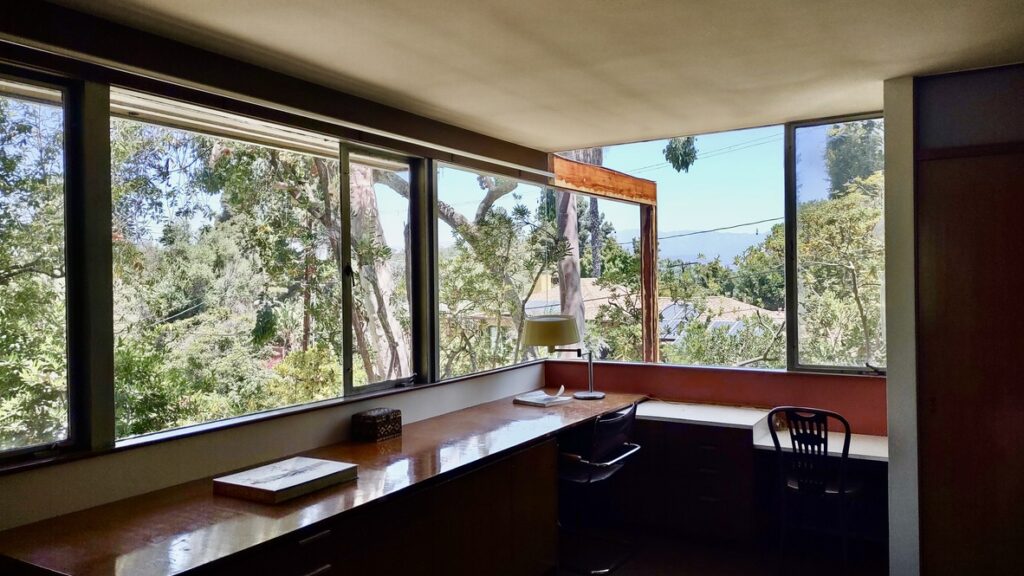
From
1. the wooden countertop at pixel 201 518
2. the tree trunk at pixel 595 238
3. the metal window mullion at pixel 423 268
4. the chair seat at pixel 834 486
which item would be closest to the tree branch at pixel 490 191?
the metal window mullion at pixel 423 268

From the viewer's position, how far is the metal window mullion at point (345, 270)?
10.7 ft

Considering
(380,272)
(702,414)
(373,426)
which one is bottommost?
(702,414)

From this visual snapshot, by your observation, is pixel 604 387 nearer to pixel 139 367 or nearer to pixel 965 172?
pixel 965 172

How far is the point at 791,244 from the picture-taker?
395 centimetres

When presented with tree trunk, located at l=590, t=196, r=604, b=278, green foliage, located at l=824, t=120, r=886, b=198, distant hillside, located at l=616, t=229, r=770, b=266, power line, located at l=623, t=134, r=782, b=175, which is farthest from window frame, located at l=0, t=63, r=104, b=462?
power line, located at l=623, t=134, r=782, b=175

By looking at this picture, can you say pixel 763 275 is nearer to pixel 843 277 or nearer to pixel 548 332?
pixel 843 277

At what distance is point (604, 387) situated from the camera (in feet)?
14.9

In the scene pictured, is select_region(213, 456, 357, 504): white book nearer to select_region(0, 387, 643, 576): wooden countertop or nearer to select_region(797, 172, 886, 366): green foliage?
select_region(0, 387, 643, 576): wooden countertop

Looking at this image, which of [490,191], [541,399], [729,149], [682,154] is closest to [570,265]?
[682,154]

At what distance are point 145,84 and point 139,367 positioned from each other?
3.71 feet

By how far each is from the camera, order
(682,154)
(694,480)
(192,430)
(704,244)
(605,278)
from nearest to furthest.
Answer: (192,430)
(694,480)
(704,244)
(605,278)
(682,154)

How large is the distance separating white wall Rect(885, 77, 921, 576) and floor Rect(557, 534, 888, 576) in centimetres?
50

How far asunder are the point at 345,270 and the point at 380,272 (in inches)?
13.2

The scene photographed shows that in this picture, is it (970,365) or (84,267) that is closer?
(84,267)
